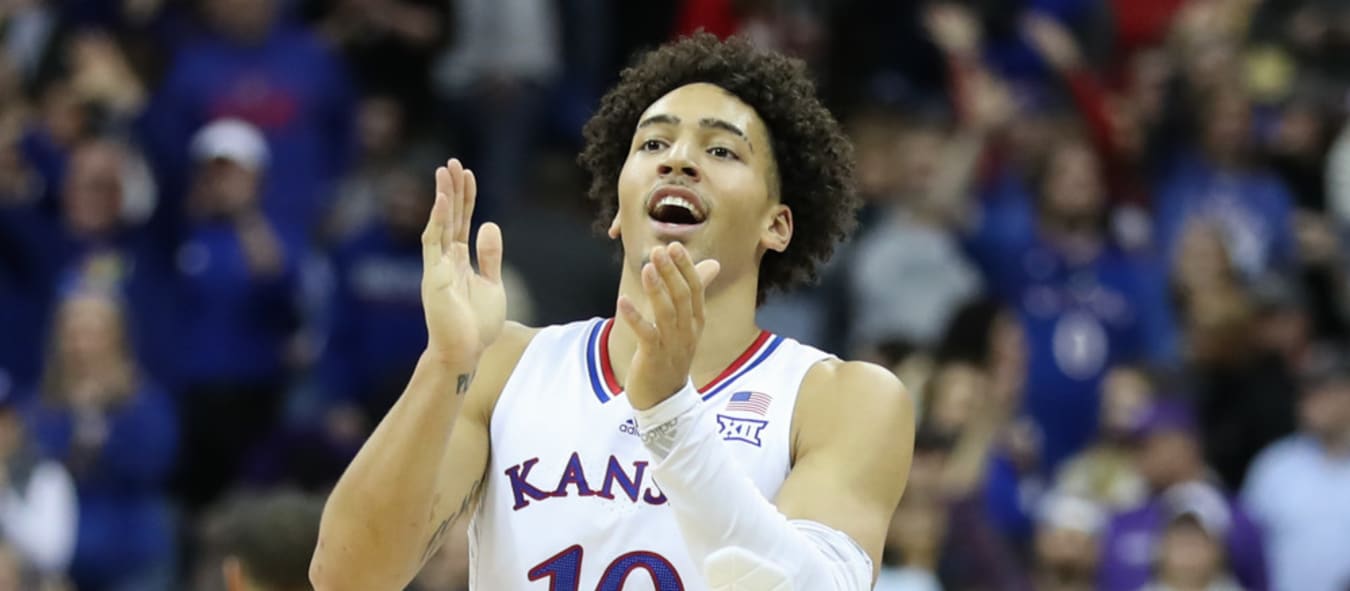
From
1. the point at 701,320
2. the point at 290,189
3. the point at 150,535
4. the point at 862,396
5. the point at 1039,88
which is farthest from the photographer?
the point at 1039,88

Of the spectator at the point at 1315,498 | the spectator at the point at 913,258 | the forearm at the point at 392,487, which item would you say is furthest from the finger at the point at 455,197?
the spectator at the point at 1315,498

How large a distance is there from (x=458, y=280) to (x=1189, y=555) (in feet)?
19.8

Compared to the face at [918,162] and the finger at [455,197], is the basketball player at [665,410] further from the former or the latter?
the face at [918,162]

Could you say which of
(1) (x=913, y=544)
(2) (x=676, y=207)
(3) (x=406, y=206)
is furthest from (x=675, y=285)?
(3) (x=406, y=206)

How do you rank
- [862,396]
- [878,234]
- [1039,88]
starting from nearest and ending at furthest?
[862,396], [878,234], [1039,88]

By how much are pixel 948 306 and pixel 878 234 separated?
2.33 ft

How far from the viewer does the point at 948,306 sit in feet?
41.7

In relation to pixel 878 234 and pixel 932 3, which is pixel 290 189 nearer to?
pixel 878 234

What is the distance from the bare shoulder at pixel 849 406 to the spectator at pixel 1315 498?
659 cm

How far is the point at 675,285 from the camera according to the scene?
4613 millimetres

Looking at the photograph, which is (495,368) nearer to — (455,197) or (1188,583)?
(455,197)

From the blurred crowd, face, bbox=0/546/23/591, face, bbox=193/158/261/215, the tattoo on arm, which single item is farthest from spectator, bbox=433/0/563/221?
the tattoo on arm

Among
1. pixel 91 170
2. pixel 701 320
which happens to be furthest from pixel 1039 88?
pixel 701 320

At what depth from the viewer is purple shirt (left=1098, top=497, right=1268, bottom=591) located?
10719 millimetres
